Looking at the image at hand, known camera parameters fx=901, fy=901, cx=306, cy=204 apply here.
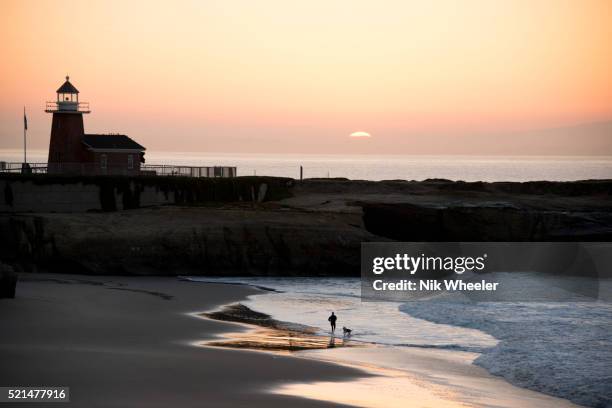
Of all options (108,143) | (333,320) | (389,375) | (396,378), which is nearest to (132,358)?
(389,375)

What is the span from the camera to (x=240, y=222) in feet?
152

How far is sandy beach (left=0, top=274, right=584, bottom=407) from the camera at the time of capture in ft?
62.2

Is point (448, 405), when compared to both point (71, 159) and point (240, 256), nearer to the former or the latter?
point (240, 256)

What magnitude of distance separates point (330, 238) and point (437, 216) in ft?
31.2

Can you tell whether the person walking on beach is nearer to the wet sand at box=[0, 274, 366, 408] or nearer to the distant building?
the wet sand at box=[0, 274, 366, 408]

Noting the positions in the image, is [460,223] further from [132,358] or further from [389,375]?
[132,358]

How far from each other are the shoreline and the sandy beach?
28 mm

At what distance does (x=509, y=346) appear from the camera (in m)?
27.5

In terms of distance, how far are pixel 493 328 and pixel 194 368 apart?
13133mm

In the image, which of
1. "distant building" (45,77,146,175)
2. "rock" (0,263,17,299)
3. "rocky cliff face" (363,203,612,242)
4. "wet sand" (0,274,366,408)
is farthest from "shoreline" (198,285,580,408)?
"distant building" (45,77,146,175)

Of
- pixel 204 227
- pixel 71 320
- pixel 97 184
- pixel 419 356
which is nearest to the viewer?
pixel 419 356

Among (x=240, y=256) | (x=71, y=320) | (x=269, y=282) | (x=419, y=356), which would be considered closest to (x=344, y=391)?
(x=419, y=356)

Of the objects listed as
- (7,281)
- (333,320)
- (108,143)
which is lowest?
(333,320)

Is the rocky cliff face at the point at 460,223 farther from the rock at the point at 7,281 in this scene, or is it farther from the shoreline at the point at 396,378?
the rock at the point at 7,281
